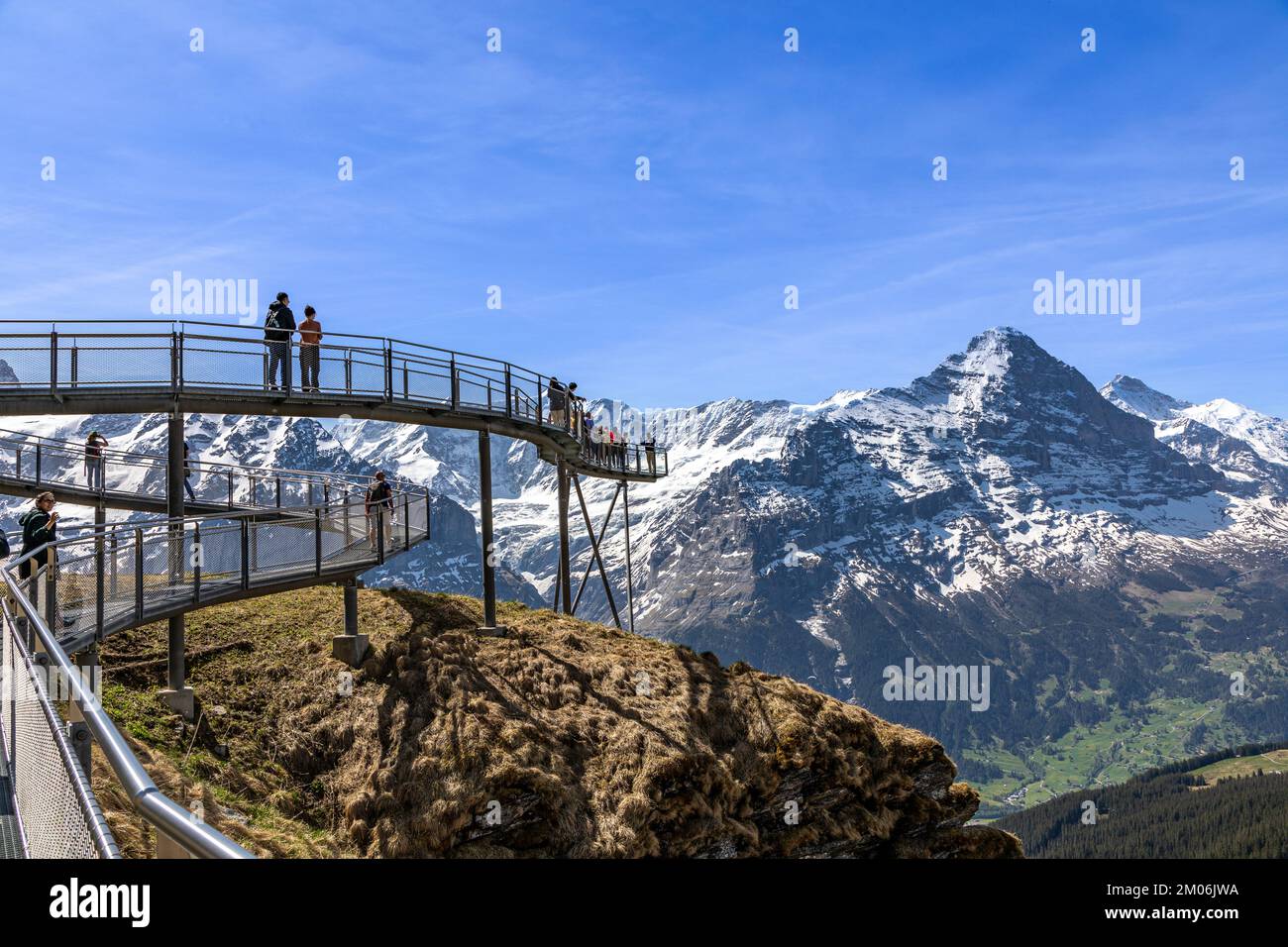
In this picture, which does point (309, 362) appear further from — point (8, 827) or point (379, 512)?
point (8, 827)

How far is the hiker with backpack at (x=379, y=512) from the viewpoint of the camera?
3023 centimetres

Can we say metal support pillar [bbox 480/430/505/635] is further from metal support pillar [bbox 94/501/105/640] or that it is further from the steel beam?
metal support pillar [bbox 94/501/105/640]

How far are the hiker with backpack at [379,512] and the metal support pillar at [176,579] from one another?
463 centimetres

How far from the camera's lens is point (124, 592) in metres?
21.5

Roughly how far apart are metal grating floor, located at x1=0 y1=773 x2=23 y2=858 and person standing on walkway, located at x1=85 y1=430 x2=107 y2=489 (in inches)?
959

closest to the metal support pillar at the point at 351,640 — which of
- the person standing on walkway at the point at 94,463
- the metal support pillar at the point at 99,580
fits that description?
the metal support pillar at the point at 99,580

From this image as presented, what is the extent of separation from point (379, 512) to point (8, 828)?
20428 millimetres

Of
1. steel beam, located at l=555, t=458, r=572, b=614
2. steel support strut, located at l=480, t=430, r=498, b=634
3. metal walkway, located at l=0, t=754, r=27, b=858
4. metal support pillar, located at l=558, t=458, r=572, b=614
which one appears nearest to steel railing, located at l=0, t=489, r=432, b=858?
metal walkway, located at l=0, t=754, r=27, b=858

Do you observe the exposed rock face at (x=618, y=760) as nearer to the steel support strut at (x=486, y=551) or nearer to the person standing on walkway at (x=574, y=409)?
the steel support strut at (x=486, y=551)

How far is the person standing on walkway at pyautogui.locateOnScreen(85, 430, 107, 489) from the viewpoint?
109 feet
